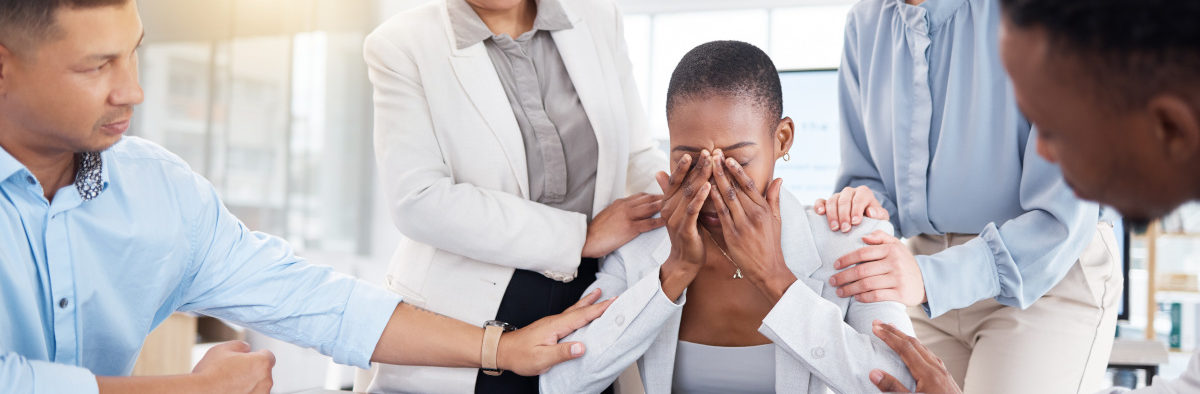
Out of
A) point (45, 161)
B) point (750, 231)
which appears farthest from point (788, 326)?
point (45, 161)

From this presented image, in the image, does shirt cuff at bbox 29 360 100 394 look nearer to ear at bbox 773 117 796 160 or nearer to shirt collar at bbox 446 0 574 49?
shirt collar at bbox 446 0 574 49

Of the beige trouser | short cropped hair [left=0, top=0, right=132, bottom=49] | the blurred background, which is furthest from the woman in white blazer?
the blurred background

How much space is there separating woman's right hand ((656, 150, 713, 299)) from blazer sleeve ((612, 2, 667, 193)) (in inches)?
15.0

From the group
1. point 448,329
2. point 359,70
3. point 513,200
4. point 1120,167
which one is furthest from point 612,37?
point 359,70

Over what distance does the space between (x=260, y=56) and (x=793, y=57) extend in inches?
159

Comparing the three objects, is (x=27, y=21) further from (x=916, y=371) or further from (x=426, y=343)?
(x=916, y=371)

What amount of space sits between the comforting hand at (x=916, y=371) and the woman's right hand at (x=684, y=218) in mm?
357

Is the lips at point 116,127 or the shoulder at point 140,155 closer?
the lips at point 116,127

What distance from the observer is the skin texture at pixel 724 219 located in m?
1.61

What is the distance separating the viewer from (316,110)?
7.20 m

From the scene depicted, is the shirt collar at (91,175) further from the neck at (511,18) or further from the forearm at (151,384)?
the neck at (511,18)

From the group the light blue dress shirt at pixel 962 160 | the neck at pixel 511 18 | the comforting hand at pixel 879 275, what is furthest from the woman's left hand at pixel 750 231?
the neck at pixel 511 18

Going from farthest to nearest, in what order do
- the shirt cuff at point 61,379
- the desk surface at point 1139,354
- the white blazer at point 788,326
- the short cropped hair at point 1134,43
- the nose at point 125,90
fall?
the desk surface at point 1139,354, the white blazer at point 788,326, the nose at point 125,90, the shirt cuff at point 61,379, the short cropped hair at point 1134,43

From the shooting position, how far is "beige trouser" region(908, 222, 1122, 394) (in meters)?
1.84
